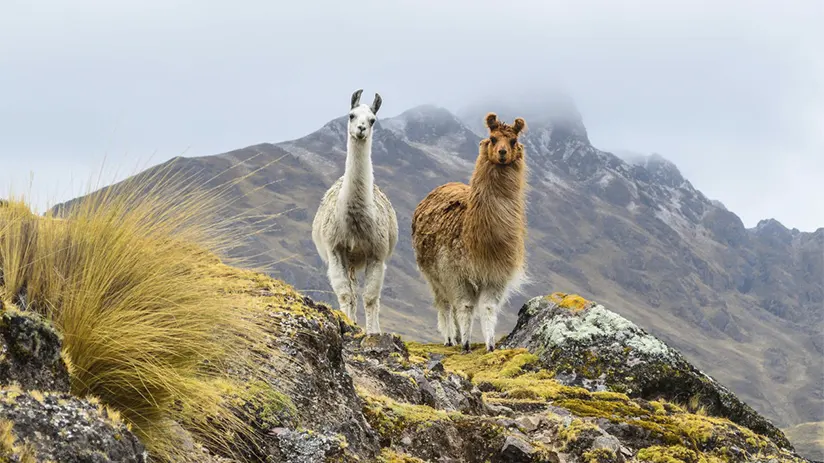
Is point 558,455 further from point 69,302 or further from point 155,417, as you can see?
point 69,302

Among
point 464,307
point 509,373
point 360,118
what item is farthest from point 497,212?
point 509,373

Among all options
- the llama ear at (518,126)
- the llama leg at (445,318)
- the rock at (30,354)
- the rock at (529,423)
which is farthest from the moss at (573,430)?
the llama leg at (445,318)

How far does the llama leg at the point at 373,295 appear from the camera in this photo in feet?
38.6

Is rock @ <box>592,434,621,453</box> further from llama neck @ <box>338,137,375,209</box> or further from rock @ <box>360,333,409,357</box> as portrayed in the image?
llama neck @ <box>338,137,375,209</box>

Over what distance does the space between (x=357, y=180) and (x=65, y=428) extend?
913 cm

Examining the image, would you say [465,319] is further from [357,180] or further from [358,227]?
[357,180]

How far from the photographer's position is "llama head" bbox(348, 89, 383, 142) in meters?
11.7

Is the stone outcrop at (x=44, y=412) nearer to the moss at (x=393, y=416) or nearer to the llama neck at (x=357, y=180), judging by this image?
the moss at (x=393, y=416)

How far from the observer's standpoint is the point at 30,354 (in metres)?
3.18

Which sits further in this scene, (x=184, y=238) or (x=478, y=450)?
(x=478, y=450)

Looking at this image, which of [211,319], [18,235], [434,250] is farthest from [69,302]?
[434,250]

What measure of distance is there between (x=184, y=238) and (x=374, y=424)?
6.52ft

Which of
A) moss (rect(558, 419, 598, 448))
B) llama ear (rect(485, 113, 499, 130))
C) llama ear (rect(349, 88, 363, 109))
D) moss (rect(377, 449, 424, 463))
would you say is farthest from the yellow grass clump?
moss (rect(377, 449, 424, 463))

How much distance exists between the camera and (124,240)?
4.22m
